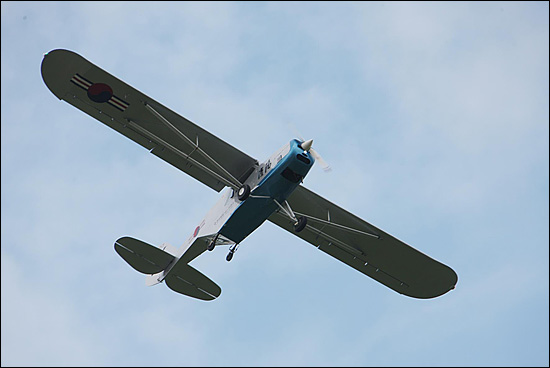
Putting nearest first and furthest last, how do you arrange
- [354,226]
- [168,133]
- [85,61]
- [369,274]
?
[85,61] < [168,133] < [354,226] < [369,274]

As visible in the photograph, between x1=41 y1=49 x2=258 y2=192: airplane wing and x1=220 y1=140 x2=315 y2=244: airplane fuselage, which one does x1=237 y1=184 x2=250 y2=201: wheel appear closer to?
x1=220 y1=140 x2=315 y2=244: airplane fuselage

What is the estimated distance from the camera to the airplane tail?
2222 centimetres

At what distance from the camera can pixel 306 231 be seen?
22.6 m

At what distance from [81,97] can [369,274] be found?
1023 centimetres

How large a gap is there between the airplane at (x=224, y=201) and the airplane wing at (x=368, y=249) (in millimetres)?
31

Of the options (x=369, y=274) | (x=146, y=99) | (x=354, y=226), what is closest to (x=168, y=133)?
(x=146, y=99)

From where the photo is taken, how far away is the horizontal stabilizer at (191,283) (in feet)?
74.7

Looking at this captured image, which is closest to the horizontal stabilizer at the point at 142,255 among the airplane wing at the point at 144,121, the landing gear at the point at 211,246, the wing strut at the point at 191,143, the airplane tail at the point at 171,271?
the airplane tail at the point at 171,271

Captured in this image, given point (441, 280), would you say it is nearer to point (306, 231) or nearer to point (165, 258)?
point (306, 231)

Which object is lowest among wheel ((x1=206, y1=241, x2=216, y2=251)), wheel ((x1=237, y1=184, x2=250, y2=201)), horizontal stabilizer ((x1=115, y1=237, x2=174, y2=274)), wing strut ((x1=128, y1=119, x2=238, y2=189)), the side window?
horizontal stabilizer ((x1=115, y1=237, x2=174, y2=274))

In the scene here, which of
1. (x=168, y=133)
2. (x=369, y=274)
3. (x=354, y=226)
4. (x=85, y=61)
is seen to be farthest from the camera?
(x=369, y=274)

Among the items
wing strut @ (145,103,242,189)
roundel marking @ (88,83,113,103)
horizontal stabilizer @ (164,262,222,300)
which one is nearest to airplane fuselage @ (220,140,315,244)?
wing strut @ (145,103,242,189)

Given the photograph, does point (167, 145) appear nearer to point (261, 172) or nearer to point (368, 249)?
point (261, 172)

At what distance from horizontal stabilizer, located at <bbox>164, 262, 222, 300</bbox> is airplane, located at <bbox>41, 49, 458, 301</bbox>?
0.10 ft
